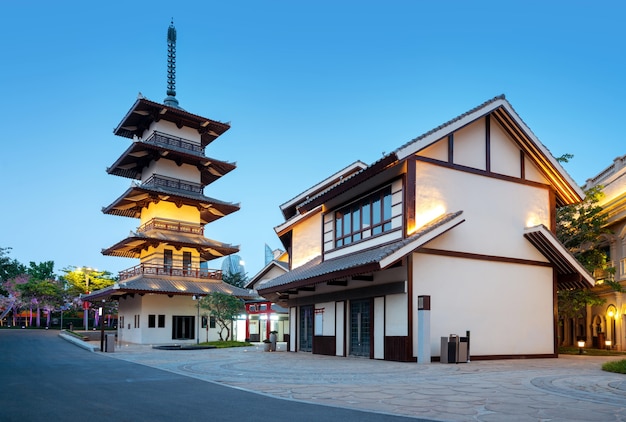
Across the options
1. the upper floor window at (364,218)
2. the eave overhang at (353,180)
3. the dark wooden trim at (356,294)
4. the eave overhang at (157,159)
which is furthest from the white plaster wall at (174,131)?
the upper floor window at (364,218)

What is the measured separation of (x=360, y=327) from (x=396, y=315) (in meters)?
2.91

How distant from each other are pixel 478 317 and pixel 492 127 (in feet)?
25.7

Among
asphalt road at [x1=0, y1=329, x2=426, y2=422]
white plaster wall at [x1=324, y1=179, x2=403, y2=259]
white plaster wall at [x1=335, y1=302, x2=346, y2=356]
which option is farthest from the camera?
white plaster wall at [x1=335, y1=302, x2=346, y2=356]

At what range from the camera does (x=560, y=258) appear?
22906 millimetres

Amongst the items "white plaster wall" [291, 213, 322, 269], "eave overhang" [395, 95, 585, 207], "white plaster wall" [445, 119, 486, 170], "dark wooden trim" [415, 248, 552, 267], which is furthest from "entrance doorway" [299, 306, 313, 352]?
"eave overhang" [395, 95, 585, 207]

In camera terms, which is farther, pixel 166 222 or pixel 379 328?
pixel 166 222

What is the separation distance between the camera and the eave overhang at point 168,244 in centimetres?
4269

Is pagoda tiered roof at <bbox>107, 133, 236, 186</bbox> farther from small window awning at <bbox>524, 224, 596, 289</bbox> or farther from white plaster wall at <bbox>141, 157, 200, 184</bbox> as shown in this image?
small window awning at <bbox>524, 224, 596, 289</bbox>

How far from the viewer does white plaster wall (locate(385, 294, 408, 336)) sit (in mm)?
19734

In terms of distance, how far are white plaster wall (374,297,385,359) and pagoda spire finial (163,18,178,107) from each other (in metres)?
35.3

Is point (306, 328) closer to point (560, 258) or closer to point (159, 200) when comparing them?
point (560, 258)

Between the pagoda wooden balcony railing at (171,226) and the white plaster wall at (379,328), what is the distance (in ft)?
89.8

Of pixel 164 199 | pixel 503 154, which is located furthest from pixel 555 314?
pixel 164 199

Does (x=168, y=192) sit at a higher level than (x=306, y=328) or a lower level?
higher
